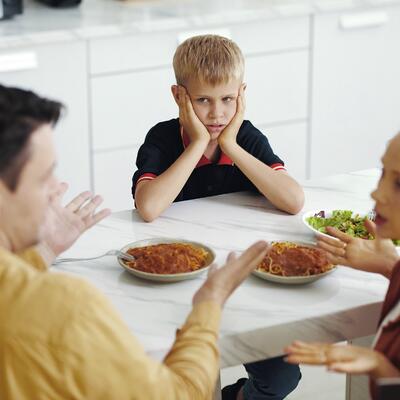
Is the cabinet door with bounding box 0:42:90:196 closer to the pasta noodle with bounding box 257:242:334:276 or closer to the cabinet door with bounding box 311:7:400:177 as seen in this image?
the cabinet door with bounding box 311:7:400:177

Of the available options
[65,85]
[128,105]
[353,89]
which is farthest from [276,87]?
[65,85]

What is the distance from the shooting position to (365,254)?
200 centimetres

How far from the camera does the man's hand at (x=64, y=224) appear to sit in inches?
78.9

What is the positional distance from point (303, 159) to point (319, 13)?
0.62m

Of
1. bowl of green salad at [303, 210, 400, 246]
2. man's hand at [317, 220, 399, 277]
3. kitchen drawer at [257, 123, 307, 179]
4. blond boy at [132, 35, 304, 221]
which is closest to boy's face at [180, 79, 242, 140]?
blond boy at [132, 35, 304, 221]

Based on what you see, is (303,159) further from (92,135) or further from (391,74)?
(92,135)

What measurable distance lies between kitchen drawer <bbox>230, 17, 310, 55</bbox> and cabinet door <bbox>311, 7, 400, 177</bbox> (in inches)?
2.8

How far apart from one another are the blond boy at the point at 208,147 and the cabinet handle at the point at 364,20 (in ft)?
Answer: 5.28

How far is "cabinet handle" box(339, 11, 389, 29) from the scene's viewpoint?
4.09 meters

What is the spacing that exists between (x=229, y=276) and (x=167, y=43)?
2086 mm

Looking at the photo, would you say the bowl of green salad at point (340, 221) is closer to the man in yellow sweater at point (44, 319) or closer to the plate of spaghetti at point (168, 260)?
the plate of spaghetti at point (168, 260)

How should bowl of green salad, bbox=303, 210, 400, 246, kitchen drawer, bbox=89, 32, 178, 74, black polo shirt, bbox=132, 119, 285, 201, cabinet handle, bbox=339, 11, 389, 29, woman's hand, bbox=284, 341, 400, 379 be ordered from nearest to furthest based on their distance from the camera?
woman's hand, bbox=284, 341, 400, 379 → bowl of green salad, bbox=303, 210, 400, 246 → black polo shirt, bbox=132, 119, 285, 201 → kitchen drawer, bbox=89, 32, 178, 74 → cabinet handle, bbox=339, 11, 389, 29

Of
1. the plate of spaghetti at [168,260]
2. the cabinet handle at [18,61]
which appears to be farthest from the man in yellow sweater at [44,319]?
the cabinet handle at [18,61]

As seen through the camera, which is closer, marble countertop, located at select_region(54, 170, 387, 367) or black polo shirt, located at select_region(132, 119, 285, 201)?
marble countertop, located at select_region(54, 170, 387, 367)
